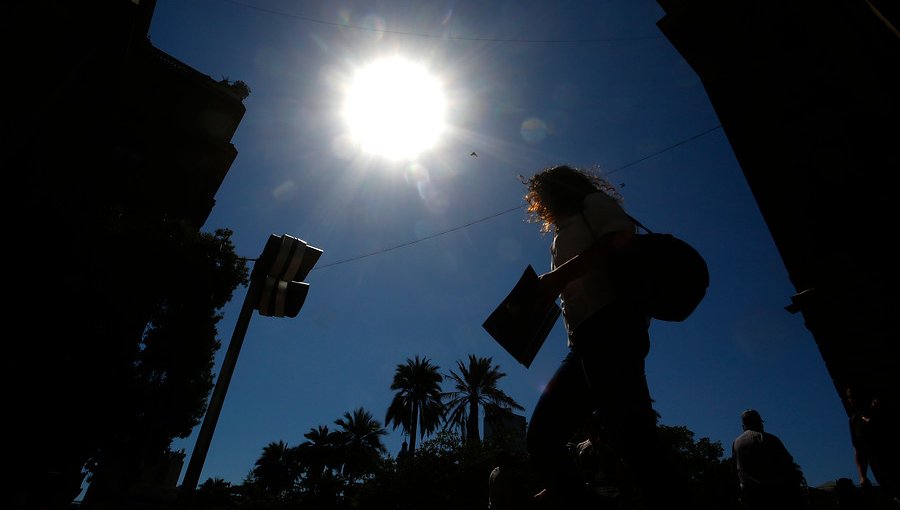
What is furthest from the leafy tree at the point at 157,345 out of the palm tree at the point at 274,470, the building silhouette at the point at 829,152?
the palm tree at the point at 274,470

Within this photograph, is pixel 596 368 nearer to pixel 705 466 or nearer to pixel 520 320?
pixel 520 320

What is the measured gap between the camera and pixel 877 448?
10.5 feet

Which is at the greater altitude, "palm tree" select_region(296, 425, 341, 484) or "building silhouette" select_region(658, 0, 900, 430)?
"palm tree" select_region(296, 425, 341, 484)

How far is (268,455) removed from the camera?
5459cm

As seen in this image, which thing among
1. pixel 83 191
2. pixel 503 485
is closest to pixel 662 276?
pixel 503 485

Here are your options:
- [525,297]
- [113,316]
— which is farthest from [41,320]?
[525,297]

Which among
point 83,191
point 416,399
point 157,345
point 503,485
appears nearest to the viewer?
point 503,485

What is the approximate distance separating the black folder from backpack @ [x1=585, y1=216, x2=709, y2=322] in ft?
1.14

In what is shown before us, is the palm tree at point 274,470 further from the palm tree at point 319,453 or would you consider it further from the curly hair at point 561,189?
the curly hair at point 561,189

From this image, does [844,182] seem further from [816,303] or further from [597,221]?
[597,221]

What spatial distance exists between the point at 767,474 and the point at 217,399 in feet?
13.4

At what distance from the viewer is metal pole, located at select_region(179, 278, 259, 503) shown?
1880 mm

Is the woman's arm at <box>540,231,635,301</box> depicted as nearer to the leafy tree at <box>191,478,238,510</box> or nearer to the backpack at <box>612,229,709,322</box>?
the backpack at <box>612,229,709,322</box>

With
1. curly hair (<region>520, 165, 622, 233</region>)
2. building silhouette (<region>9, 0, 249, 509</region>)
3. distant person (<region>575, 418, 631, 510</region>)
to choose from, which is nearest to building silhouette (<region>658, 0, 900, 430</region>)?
distant person (<region>575, 418, 631, 510</region>)
